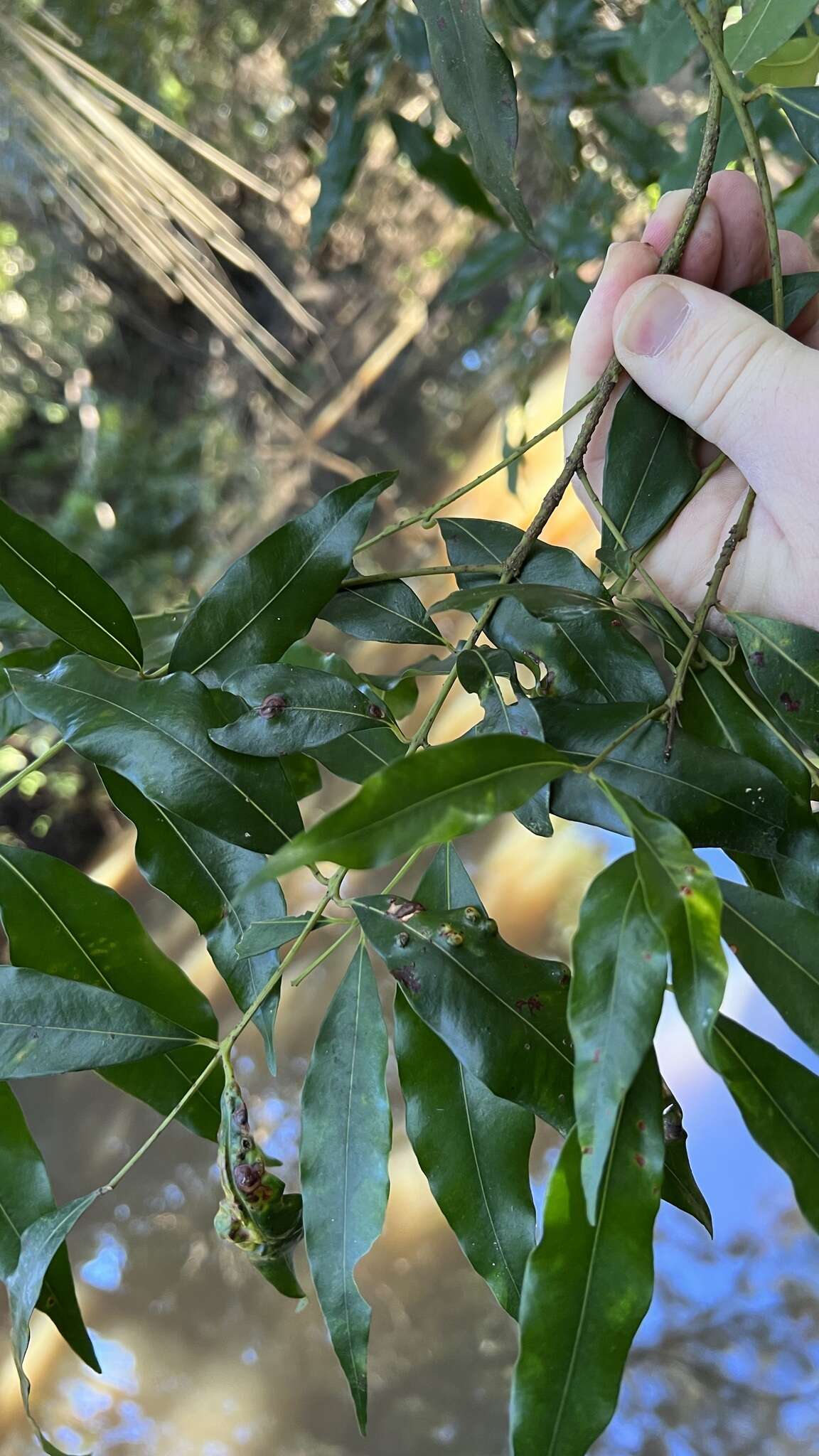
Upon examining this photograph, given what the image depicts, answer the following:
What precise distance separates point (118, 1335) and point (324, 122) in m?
2.08

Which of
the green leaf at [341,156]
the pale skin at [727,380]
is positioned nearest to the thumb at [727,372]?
the pale skin at [727,380]

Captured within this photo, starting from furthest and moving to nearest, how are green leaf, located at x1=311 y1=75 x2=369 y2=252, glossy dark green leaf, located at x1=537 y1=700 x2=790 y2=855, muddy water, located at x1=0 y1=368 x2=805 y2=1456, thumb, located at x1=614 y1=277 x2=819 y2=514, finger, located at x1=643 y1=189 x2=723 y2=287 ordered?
muddy water, located at x1=0 y1=368 x2=805 y2=1456, green leaf, located at x1=311 y1=75 x2=369 y2=252, finger, located at x1=643 y1=189 x2=723 y2=287, thumb, located at x1=614 y1=277 x2=819 y2=514, glossy dark green leaf, located at x1=537 y1=700 x2=790 y2=855

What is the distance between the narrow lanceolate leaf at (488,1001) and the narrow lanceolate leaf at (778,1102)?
0.06m

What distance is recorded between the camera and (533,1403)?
11.4 inches

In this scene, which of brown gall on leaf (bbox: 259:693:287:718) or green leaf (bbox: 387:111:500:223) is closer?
brown gall on leaf (bbox: 259:693:287:718)

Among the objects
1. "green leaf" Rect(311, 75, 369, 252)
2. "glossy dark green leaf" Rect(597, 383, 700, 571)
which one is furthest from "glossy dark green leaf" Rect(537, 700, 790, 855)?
"green leaf" Rect(311, 75, 369, 252)

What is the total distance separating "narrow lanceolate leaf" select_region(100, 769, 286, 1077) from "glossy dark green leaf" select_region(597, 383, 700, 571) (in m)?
0.22

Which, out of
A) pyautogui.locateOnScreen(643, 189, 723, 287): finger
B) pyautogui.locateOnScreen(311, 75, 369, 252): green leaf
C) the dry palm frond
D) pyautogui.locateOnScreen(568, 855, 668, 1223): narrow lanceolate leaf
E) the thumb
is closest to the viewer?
pyautogui.locateOnScreen(568, 855, 668, 1223): narrow lanceolate leaf

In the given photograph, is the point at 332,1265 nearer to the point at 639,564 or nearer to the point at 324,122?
the point at 639,564

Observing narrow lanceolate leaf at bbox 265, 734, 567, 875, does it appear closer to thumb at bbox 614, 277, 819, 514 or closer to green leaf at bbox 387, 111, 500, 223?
thumb at bbox 614, 277, 819, 514

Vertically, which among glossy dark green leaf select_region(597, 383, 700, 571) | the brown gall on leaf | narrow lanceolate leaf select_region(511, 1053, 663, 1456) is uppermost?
glossy dark green leaf select_region(597, 383, 700, 571)

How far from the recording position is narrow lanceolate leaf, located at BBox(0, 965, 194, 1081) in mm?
391

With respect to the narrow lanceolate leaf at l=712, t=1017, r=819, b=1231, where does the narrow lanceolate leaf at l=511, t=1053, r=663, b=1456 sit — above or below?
below

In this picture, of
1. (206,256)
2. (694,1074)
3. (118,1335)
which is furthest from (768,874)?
(206,256)
